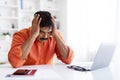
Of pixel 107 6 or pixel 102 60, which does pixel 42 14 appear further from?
pixel 107 6

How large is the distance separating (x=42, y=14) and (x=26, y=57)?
39 cm

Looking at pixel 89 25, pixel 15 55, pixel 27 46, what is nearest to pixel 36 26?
pixel 27 46

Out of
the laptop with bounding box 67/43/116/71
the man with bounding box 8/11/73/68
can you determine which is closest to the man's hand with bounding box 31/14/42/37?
the man with bounding box 8/11/73/68

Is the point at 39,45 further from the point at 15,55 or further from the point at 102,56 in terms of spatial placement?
the point at 102,56

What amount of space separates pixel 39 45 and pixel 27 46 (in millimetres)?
179

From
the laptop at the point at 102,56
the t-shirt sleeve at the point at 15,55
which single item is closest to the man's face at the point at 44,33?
the t-shirt sleeve at the point at 15,55

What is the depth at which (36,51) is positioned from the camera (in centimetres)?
172

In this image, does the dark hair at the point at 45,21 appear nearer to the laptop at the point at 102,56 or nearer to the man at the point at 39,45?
the man at the point at 39,45

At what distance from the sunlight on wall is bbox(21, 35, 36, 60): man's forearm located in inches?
86.5

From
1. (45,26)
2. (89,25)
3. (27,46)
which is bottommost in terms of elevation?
(89,25)

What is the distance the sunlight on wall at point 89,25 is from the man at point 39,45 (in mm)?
1942

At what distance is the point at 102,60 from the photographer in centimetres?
142

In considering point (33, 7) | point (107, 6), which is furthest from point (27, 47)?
point (33, 7)

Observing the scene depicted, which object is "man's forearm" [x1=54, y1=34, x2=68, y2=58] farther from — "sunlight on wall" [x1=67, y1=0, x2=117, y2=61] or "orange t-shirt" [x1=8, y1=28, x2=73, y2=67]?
"sunlight on wall" [x1=67, y1=0, x2=117, y2=61]
